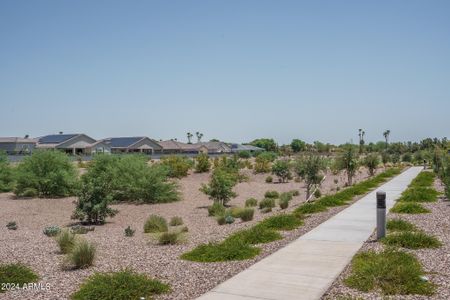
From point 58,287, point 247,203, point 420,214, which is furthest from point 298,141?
point 58,287

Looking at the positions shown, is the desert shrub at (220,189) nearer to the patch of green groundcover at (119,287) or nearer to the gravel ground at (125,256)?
the gravel ground at (125,256)

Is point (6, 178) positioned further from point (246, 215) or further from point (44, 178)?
point (246, 215)

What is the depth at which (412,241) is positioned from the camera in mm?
10938

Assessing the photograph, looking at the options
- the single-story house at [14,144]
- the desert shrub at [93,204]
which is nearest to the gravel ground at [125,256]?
the desert shrub at [93,204]

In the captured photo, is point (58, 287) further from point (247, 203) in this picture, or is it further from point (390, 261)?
point (247, 203)

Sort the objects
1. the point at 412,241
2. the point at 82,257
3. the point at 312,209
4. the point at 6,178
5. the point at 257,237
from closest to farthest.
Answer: the point at 82,257
the point at 412,241
the point at 257,237
the point at 312,209
the point at 6,178

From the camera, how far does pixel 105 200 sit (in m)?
21.3

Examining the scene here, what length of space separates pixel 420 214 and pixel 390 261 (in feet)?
28.5

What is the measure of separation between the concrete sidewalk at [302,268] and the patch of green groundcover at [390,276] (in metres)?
0.44

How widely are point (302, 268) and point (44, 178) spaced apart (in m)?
25.9

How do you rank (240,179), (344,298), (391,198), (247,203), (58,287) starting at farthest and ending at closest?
(240,179)
(247,203)
(391,198)
(58,287)
(344,298)

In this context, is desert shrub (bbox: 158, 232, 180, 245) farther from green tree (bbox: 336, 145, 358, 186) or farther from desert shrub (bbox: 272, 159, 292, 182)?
desert shrub (bbox: 272, 159, 292, 182)

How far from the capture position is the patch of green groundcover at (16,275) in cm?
848

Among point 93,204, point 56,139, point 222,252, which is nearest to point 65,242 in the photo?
point 222,252
